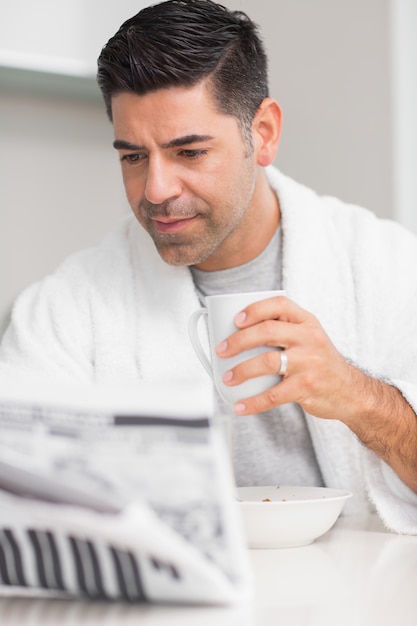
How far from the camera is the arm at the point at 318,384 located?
93cm

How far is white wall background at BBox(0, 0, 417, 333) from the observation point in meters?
1.65

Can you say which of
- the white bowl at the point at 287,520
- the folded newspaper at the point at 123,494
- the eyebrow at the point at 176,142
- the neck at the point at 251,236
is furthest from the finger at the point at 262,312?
the neck at the point at 251,236

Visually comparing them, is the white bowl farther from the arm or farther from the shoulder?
the shoulder

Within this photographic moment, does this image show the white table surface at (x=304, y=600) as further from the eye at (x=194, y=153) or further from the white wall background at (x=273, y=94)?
the white wall background at (x=273, y=94)

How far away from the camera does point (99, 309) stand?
60.2 inches

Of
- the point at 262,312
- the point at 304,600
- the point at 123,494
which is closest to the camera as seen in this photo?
the point at 123,494

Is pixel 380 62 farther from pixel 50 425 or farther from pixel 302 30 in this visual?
pixel 50 425

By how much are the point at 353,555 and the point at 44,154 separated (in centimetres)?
108

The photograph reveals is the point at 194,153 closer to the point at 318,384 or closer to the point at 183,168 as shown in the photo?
the point at 183,168

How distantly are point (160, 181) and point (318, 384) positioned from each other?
44 cm

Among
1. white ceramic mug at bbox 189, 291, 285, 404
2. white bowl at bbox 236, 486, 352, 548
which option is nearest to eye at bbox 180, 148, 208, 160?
white ceramic mug at bbox 189, 291, 285, 404

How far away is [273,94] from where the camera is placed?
195cm

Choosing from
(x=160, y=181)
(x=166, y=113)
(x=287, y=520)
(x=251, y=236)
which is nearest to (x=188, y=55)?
(x=166, y=113)

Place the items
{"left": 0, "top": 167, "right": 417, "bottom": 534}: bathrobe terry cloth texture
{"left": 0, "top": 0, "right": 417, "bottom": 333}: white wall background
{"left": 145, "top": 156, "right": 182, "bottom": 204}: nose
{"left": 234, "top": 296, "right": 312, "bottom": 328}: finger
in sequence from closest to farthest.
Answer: {"left": 234, "top": 296, "right": 312, "bottom": 328}: finger → {"left": 145, "top": 156, "right": 182, "bottom": 204}: nose → {"left": 0, "top": 167, "right": 417, "bottom": 534}: bathrobe terry cloth texture → {"left": 0, "top": 0, "right": 417, "bottom": 333}: white wall background
